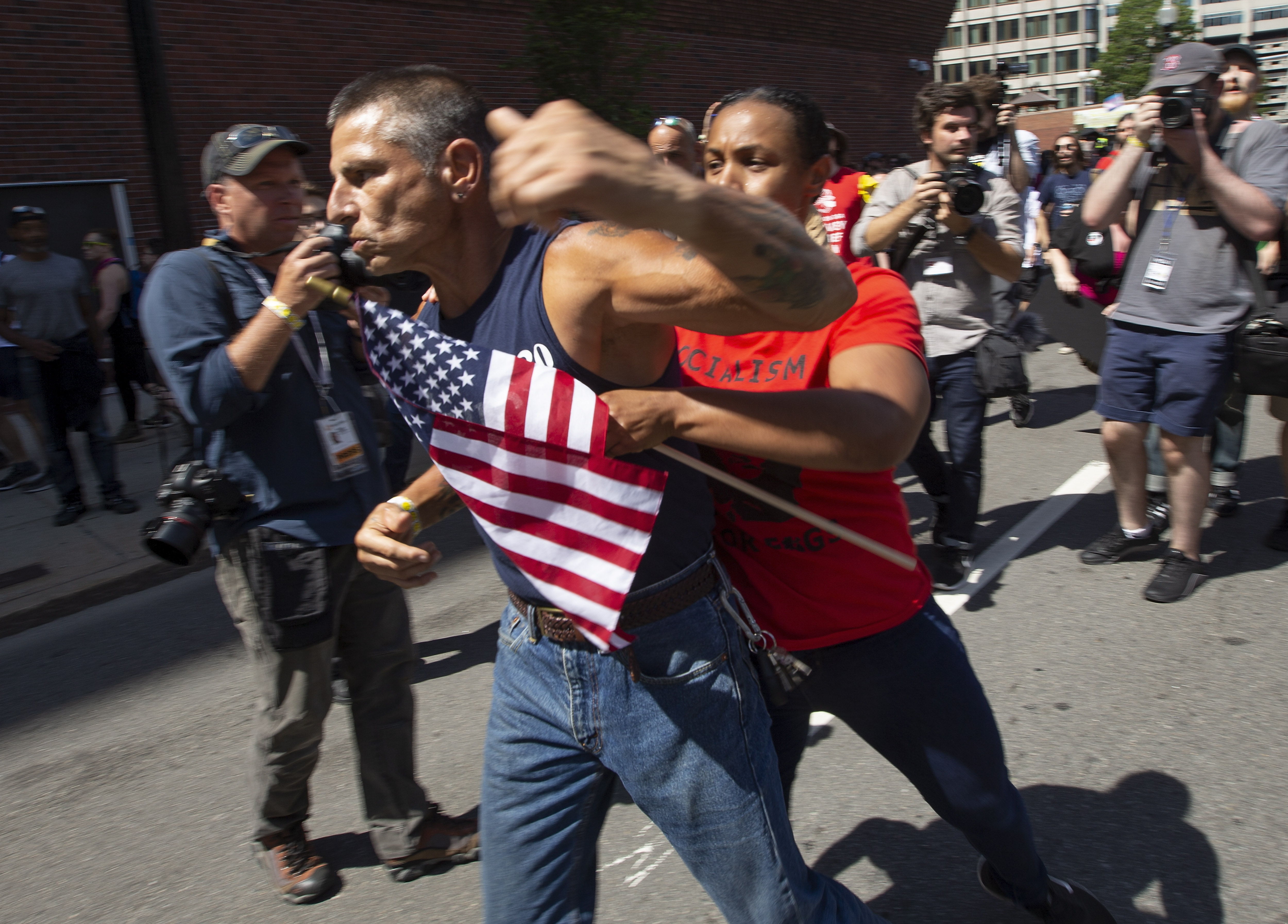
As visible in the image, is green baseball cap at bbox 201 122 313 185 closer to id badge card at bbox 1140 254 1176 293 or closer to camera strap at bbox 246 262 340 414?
camera strap at bbox 246 262 340 414

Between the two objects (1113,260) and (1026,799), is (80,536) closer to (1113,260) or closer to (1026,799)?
(1026,799)

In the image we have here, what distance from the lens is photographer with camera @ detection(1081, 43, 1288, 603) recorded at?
4.06 meters

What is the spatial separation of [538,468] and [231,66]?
449 inches

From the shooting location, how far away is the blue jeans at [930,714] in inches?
78.1

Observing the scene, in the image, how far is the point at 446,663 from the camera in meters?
4.33

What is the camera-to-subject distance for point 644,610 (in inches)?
65.1

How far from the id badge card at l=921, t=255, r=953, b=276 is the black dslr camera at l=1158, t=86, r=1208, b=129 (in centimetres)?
98

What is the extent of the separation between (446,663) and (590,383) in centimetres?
304

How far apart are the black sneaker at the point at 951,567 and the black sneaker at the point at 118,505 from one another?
5.29 m

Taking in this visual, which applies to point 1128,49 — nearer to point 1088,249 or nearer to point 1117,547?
point 1088,249

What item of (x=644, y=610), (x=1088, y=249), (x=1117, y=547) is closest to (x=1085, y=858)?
(x=644, y=610)

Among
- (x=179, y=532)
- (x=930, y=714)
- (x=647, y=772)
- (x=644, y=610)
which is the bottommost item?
(x=930, y=714)

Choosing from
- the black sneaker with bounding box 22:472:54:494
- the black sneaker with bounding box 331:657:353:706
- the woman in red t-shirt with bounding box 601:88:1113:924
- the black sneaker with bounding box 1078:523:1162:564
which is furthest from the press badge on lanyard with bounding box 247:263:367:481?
the black sneaker with bounding box 22:472:54:494

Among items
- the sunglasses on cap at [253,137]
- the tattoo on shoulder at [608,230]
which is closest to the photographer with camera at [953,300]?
the sunglasses on cap at [253,137]
